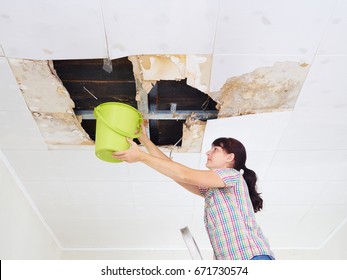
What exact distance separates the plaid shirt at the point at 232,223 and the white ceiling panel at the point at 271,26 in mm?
636

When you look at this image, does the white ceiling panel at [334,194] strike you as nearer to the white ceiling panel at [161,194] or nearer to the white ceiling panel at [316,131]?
the white ceiling panel at [316,131]

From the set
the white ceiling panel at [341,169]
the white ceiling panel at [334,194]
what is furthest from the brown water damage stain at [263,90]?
the white ceiling panel at [334,194]

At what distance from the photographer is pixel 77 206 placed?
3207mm

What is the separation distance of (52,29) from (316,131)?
1715mm

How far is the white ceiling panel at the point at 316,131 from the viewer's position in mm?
2090

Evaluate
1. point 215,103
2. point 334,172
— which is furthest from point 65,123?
A: point 334,172

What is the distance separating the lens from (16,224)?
2803 mm

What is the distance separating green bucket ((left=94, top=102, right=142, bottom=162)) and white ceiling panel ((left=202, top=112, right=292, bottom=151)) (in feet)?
2.27

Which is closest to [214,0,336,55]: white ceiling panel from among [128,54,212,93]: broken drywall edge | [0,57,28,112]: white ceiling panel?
[128,54,212,93]: broken drywall edge

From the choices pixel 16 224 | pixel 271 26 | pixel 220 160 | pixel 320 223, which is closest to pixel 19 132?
pixel 16 224

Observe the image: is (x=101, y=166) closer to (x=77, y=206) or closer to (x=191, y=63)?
(x=77, y=206)

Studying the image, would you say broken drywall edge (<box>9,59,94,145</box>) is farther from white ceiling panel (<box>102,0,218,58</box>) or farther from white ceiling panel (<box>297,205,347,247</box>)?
white ceiling panel (<box>297,205,347,247</box>)

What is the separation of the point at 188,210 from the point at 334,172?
1.38 metres

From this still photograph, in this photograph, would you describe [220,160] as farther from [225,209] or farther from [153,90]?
[153,90]
